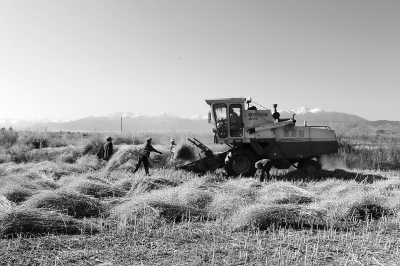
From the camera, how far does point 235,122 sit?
39.2ft

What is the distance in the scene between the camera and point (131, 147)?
569 inches

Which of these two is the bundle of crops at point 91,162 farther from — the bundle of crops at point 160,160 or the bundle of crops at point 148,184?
the bundle of crops at point 148,184

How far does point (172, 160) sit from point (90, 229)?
28.0 feet

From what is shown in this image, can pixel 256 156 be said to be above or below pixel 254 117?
below

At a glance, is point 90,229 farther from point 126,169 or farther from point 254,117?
point 254,117

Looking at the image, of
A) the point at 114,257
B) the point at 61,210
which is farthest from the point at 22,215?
the point at 114,257

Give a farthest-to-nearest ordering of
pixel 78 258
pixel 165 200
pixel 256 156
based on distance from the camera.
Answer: pixel 256 156 < pixel 165 200 < pixel 78 258

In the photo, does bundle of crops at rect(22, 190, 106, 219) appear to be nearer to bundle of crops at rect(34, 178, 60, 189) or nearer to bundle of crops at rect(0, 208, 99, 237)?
bundle of crops at rect(0, 208, 99, 237)

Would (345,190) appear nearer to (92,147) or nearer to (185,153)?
(185,153)

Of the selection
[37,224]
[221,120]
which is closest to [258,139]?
[221,120]

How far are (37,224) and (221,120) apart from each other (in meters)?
7.79

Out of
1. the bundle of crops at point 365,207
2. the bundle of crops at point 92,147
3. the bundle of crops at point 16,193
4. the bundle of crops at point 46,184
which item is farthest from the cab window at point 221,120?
the bundle of crops at point 92,147

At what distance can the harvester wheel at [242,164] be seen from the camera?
11625mm

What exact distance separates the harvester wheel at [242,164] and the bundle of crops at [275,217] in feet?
18.2
